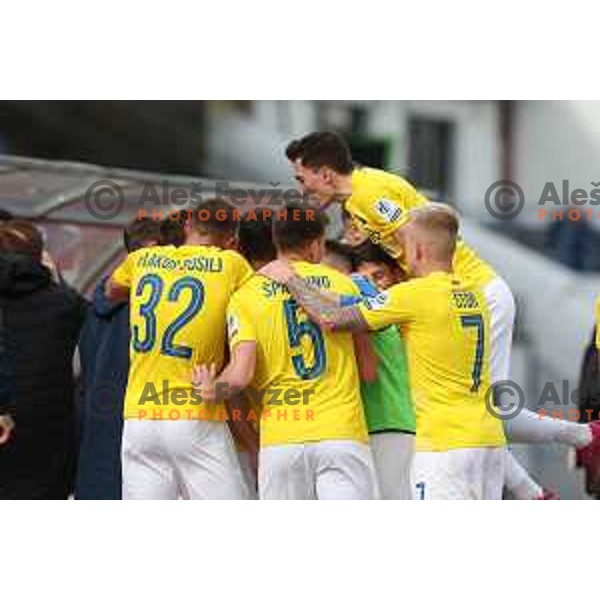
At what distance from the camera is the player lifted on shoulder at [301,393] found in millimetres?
9070

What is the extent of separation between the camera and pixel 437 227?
8.99 m

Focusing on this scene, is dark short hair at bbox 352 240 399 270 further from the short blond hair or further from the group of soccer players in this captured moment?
the short blond hair

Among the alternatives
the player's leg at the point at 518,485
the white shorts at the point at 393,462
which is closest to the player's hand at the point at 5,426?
the white shorts at the point at 393,462

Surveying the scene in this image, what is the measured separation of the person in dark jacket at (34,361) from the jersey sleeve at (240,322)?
1.26 m

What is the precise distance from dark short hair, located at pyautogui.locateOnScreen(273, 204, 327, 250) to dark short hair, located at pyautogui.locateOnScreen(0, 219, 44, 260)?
1531mm

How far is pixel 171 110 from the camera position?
30.6m

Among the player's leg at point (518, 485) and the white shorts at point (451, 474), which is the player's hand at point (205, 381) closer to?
the white shorts at point (451, 474)

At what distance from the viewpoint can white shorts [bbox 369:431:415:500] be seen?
373 inches

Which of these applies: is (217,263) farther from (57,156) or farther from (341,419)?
(57,156)

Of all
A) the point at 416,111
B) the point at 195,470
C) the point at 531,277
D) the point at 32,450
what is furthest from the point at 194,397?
the point at 416,111

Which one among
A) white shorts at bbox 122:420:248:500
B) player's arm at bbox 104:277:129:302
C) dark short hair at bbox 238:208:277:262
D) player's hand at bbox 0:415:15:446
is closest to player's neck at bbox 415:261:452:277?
dark short hair at bbox 238:208:277:262

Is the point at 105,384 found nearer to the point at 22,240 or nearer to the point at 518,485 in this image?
the point at 22,240

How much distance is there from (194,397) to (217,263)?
69cm
